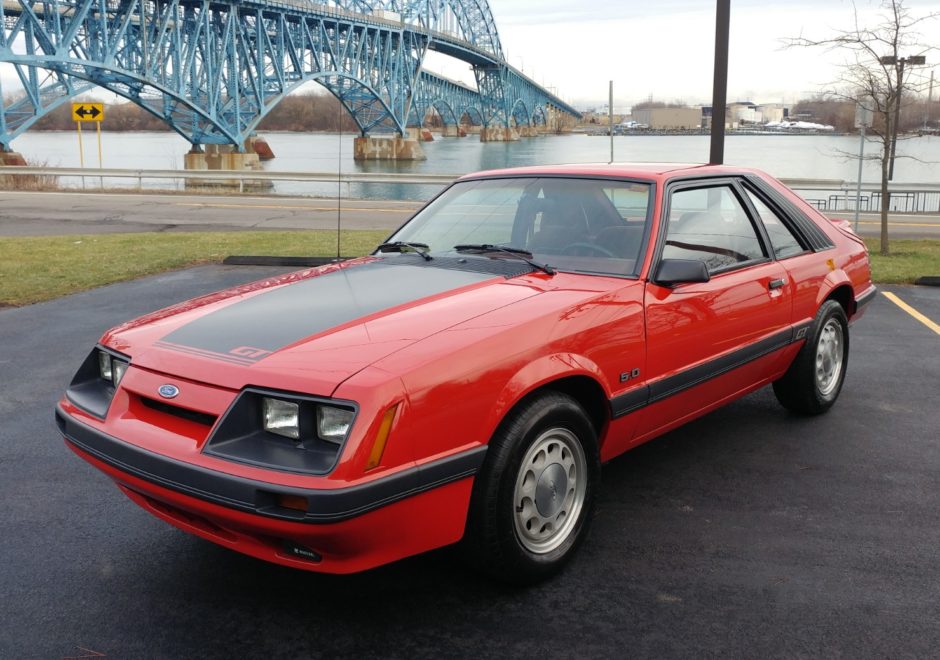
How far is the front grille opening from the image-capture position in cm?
276

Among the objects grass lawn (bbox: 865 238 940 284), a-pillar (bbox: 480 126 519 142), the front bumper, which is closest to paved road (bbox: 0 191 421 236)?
grass lawn (bbox: 865 238 940 284)

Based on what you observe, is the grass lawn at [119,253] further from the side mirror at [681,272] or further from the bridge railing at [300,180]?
the bridge railing at [300,180]

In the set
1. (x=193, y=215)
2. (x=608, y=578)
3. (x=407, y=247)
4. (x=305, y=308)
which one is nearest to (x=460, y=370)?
(x=305, y=308)

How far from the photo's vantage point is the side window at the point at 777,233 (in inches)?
181

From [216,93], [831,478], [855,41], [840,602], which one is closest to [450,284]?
[840,602]

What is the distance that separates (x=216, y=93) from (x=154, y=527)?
53.4m

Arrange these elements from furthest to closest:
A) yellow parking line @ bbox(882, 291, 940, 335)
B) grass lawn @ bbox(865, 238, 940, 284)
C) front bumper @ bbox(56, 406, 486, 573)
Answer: grass lawn @ bbox(865, 238, 940, 284) → yellow parking line @ bbox(882, 291, 940, 335) → front bumper @ bbox(56, 406, 486, 573)

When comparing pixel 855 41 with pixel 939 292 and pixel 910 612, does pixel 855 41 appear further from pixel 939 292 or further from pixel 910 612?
pixel 910 612

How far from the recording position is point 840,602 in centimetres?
298

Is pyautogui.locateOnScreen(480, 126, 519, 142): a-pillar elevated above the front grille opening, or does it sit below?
above

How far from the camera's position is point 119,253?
12.4 meters

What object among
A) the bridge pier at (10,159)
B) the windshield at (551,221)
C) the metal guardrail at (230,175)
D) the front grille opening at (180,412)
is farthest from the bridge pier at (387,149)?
the front grille opening at (180,412)

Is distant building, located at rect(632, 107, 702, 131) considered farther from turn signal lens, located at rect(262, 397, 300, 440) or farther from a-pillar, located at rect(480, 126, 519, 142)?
turn signal lens, located at rect(262, 397, 300, 440)

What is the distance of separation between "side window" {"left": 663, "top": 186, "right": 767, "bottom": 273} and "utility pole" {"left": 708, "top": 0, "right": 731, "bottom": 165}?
776cm
